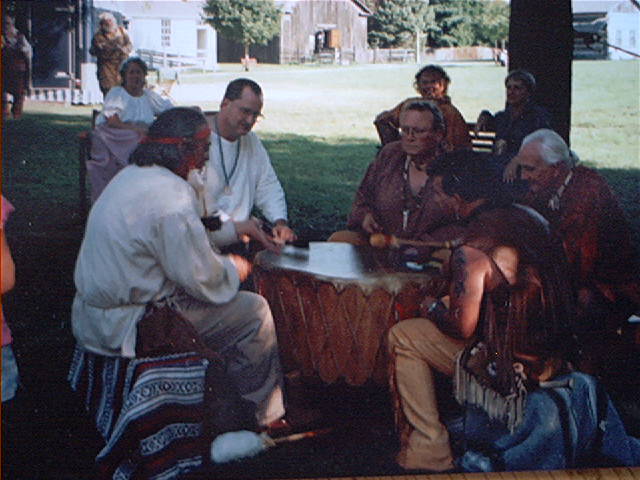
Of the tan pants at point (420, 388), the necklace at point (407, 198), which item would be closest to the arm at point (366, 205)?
the necklace at point (407, 198)

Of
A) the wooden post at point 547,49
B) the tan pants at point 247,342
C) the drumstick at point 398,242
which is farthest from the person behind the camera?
the wooden post at point 547,49

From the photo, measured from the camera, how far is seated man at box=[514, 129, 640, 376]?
4969mm

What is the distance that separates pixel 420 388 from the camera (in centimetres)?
481

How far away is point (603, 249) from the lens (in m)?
5.06

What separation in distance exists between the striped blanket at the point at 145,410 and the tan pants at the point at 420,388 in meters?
0.96

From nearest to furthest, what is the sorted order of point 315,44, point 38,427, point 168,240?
point 168,240 → point 38,427 → point 315,44

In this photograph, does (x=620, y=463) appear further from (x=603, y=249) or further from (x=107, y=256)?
(x=107, y=256)

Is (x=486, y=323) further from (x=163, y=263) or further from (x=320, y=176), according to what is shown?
(x=163, y=263)

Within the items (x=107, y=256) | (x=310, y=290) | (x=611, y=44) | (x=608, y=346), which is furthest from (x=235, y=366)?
(x=611, y=44)

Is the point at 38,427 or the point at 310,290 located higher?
the point at 310,290

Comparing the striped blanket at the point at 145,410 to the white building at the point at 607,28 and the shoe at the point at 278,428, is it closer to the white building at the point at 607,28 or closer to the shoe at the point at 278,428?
the shoe at the point at 278,428

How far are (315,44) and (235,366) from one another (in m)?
1.70

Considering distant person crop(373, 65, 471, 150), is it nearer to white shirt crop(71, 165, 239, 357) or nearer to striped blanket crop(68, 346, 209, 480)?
white shirt crop(71, 165, 239, 357)

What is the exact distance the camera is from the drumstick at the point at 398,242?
4.88 meters
